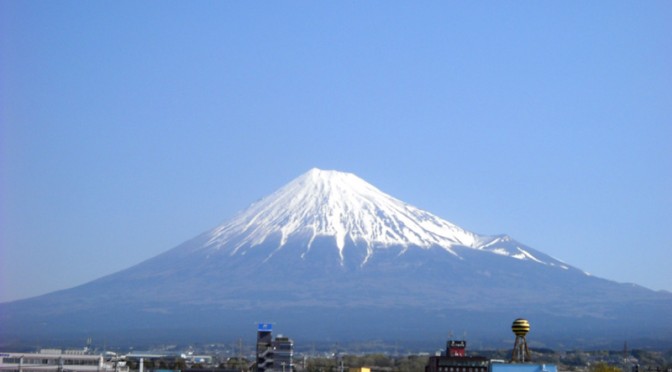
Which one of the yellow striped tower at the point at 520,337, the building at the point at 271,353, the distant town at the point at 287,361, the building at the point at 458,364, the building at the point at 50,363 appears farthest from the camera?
the building at the point at 458,364

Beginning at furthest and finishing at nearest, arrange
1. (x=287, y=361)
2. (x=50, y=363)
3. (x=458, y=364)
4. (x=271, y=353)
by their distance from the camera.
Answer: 1. (x=458, y=364)
2. (x=50, y=363)
3. (x=287, y=361)
4. (x=271, y=353)

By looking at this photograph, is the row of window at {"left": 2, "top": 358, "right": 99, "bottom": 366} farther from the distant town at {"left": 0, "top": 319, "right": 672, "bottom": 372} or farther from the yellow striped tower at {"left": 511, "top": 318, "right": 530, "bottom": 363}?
the yellow striped tower at {"left": 511, "top": 318, "right": 530, "bottom": 363}

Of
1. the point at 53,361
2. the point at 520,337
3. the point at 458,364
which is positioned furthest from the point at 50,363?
the point at 458,364

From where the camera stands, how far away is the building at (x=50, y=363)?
2884 inches

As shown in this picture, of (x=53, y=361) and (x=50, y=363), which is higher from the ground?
(x=53, y=361)

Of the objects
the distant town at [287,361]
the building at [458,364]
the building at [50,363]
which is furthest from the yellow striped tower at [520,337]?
the building at [458,364]

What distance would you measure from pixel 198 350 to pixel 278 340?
10509 cm

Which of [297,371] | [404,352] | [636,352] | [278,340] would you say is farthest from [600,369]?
[404,352]

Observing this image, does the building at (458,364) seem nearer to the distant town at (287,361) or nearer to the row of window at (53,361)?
the distant town at (287,361)

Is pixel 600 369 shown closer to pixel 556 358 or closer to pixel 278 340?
pixel 278 340

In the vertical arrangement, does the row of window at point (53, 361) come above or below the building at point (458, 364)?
below

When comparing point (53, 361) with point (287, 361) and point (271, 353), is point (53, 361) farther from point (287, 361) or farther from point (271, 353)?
point (287, 361)

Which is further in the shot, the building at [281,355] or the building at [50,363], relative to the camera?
the building at [281,355]

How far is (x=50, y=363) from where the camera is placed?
77625mm
